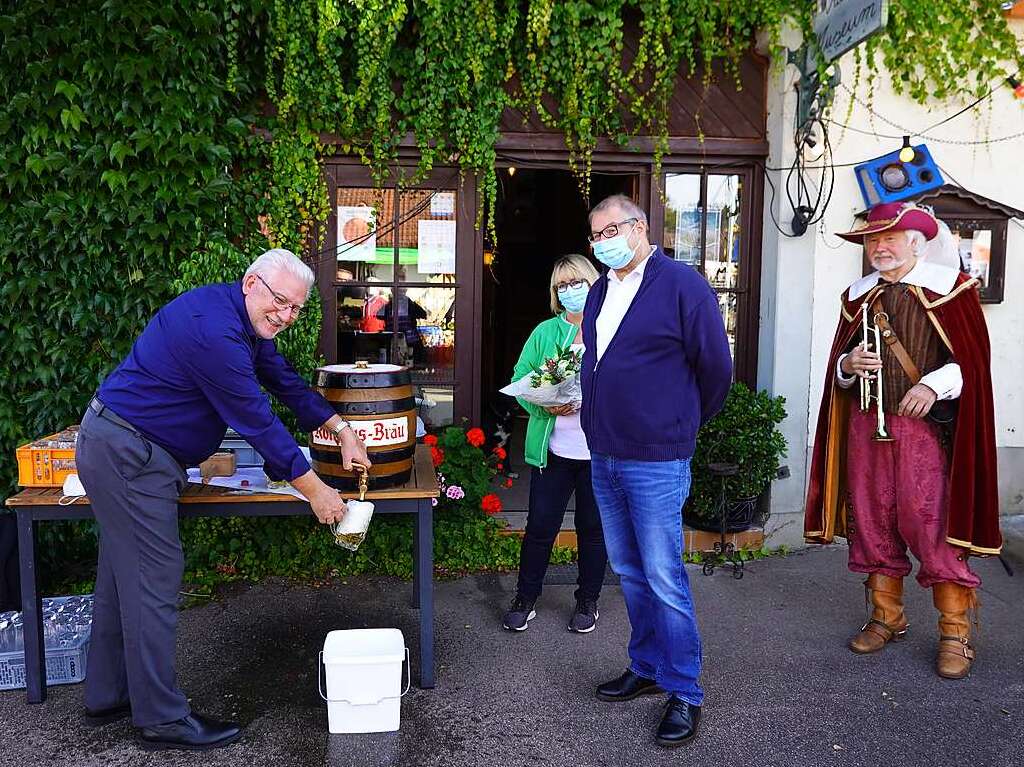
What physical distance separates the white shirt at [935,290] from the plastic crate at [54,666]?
3704 mm

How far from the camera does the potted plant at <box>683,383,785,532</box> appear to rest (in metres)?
5.39

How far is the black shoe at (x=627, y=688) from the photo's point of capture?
12.0 feet

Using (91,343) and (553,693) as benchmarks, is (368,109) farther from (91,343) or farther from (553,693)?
(553,693)

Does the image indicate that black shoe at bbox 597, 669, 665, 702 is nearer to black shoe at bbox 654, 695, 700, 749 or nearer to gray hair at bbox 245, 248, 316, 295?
black shoe at bbox 654, 695, 700, 749

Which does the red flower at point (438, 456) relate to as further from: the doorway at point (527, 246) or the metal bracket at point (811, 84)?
the doorway at point (527, 246)

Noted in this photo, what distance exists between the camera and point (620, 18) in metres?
5.37

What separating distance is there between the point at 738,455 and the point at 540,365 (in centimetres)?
169

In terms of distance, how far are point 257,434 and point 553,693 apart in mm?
1703

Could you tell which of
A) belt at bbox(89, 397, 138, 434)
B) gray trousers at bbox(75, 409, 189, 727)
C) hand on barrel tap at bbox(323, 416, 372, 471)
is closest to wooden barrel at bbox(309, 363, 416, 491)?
hand on barrel tap at bbox(323, 416, 372, 471)

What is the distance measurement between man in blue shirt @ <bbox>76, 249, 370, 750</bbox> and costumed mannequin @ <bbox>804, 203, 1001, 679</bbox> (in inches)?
98.8

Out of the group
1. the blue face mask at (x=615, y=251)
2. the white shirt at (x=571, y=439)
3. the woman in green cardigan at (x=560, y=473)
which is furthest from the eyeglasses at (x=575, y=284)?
the blue face mask at (x=615, y=251)

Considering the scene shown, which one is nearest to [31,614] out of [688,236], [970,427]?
[970,427]

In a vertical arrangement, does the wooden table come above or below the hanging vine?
below

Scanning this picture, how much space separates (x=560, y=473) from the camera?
4258 millimetres
